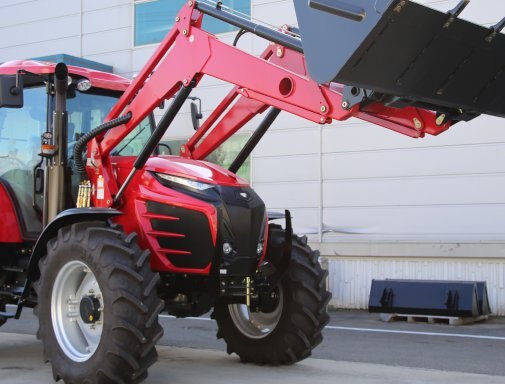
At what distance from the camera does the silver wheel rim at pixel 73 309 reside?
6.73m

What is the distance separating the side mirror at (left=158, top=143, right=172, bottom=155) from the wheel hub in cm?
254

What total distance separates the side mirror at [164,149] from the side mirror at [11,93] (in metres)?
2.05

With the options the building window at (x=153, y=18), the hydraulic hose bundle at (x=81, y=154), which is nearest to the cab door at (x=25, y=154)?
the hydraulic hose bundle at (x=81, y=154)

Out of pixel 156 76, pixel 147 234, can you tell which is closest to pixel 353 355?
pixel 147 234

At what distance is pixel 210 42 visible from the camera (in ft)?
22.1

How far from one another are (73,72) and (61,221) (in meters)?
1.84

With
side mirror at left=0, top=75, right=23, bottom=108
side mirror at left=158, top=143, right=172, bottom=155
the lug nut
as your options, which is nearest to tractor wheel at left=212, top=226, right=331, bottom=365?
the lug nut

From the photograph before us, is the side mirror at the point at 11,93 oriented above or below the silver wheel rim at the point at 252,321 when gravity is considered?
above

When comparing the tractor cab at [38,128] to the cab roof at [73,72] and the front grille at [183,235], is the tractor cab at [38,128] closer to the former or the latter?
the cab roof at [73,72]

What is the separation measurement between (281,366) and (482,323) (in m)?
6.17

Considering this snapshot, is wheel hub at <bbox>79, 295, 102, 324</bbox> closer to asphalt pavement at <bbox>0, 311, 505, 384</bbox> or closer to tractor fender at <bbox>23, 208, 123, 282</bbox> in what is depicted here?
tractor fender at <bbox>23, 208, 123, 282</bbox>

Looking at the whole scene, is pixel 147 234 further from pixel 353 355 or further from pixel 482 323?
pixel 482 323

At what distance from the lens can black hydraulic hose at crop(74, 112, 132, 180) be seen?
713 centimetres

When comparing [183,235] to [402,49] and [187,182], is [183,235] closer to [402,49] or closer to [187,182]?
[187,182]
